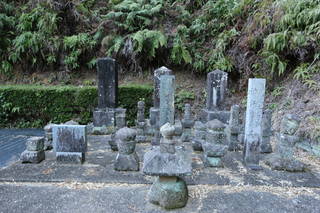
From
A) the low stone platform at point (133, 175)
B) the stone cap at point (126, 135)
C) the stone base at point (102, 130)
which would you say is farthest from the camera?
the stone base at point (102, 130)

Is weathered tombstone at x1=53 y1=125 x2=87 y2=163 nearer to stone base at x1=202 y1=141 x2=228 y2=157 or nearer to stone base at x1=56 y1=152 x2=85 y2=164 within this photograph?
stone base at x1=56 y1=152 x2=85 y2=164

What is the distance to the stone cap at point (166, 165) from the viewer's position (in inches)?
87.6

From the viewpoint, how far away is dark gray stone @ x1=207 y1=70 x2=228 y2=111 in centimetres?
516

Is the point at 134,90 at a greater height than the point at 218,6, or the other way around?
the point at 218,6

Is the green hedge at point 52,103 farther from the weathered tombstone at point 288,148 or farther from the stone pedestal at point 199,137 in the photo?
the weathered tombstone at point 288,148

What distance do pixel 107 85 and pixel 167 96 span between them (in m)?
2.57

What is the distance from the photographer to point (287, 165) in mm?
3311

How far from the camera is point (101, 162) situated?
3.59 m

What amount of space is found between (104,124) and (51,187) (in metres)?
2.91

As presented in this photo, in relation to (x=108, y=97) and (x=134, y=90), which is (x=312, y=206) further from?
(x=134, y=90)

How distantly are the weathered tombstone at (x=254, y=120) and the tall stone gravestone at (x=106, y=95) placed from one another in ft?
11.6

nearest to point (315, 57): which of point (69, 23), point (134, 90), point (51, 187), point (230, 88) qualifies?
point (230, 88)

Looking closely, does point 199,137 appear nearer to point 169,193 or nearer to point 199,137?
point 199,137

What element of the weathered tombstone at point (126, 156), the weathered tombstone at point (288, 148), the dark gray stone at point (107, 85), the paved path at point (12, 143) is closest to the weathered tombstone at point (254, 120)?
the weathered tombstone at point (288, 148)
